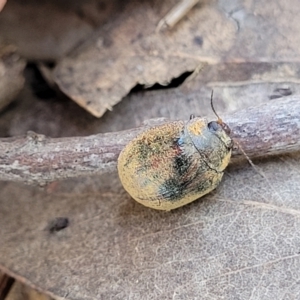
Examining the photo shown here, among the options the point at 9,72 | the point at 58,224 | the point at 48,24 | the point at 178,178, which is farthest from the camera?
the point at 48,24

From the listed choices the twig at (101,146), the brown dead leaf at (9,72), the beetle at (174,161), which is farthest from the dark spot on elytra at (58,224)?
the brown dead leaf at (9,72)

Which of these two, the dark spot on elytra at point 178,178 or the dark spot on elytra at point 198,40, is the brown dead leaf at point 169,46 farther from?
the dark spot on elytra at point 178,178

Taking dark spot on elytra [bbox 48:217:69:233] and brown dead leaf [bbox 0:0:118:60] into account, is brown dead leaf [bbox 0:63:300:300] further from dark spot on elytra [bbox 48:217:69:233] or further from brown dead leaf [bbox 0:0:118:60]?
brown dead leaf [bbox 0:0:118:60]

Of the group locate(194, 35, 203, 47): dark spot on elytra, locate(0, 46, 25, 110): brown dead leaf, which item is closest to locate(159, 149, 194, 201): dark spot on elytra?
locate(194, 35, 203, 47): dark spot on elytra

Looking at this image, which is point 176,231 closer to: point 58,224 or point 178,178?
point 178,178

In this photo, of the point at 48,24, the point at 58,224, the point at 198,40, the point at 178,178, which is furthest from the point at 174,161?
the point at 48,24

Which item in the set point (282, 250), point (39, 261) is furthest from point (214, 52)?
point (39, 261)
